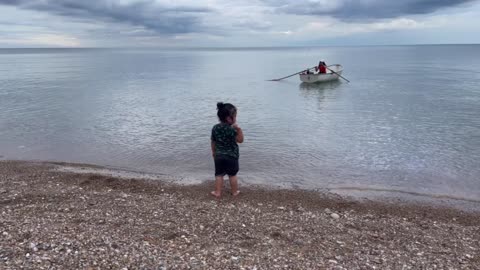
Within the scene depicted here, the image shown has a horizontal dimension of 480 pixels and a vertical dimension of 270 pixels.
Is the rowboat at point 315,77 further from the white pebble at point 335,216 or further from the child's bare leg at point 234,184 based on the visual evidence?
the white pebble at point 335,216

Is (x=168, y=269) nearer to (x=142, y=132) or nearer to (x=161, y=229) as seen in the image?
(x=161, y=229)

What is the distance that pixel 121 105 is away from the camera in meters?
28.1

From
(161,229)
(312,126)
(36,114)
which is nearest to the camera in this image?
(161,229)

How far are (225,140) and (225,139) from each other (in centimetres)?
3

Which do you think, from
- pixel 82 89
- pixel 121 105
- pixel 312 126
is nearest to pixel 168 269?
pixel 312 126

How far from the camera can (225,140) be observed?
30.3 feet

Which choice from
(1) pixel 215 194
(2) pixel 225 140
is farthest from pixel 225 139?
(1) pixel 215 194

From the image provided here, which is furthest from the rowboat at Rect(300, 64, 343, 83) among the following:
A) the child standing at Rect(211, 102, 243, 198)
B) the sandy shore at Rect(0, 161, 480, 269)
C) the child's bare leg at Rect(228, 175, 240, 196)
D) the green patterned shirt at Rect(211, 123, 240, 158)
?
the green patterned shirt at Rect(211, 123, 240, 158)

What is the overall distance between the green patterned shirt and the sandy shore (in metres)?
1.16

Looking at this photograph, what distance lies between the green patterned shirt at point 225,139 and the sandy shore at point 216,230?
1156 millimetres

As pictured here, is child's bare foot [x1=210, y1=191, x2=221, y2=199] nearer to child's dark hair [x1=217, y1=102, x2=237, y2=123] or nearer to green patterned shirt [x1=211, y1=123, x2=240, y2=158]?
green patterned shirt [x1=211, y1=123, x2=240, y2=158]

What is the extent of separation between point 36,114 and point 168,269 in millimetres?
21467

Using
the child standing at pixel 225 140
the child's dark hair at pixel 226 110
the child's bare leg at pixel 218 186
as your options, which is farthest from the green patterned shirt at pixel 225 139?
the child's bare leg at pixel 218 186

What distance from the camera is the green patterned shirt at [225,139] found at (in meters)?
9.11
